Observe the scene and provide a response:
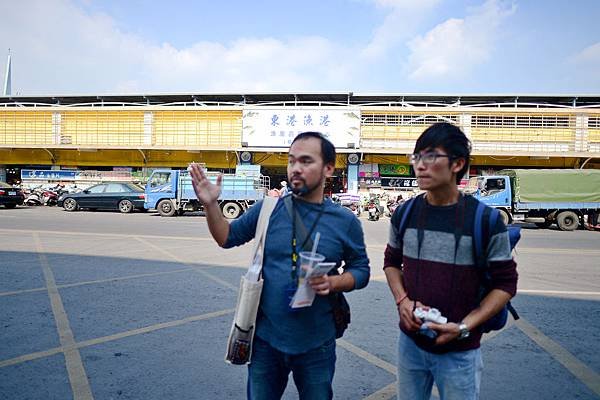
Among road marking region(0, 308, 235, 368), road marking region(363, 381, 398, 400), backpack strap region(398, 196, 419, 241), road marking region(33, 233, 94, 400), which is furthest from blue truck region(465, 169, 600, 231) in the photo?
backpack strap region(398, 196, 419, 241)

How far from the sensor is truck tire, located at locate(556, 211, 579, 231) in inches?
583

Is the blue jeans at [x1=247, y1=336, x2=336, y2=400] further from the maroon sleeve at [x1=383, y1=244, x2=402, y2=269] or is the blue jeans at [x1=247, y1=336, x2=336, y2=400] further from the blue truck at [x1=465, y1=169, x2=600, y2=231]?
the blue truck at [x1=465, y1=169, x2=600, y2=231]

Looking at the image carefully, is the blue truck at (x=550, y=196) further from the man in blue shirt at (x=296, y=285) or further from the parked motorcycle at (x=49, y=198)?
the parked motorcycle at (x=49, y=198)

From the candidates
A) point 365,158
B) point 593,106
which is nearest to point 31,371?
point 365,158

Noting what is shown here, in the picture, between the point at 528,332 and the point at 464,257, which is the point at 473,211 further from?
the point at 528,332

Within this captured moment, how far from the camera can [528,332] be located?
13.5ft

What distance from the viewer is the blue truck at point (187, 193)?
16.6m

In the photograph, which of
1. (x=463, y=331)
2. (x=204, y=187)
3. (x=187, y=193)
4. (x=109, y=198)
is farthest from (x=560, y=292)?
(x=109, y=198)

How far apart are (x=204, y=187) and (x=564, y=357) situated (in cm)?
360

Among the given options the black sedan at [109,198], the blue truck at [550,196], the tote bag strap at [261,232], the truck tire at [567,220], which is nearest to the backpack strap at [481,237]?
the tote bag strap at [261,232]

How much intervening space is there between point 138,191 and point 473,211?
18.3 metres

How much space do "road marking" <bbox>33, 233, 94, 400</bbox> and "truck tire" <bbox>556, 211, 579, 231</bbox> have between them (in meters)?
16.4

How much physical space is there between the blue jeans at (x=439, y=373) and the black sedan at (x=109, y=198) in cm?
1772

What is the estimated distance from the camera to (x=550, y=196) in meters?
15.0
